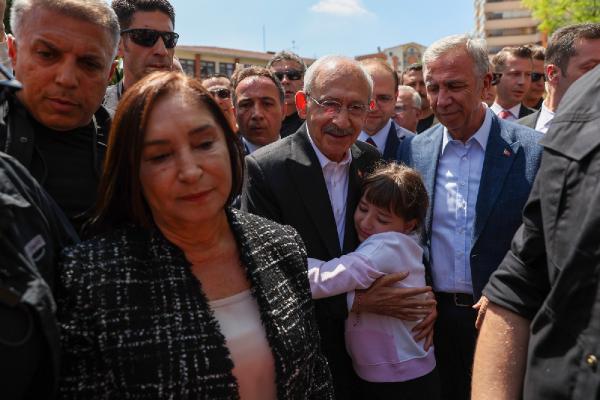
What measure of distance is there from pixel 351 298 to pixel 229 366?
3.79ft

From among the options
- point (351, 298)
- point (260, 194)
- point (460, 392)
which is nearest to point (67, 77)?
point (260, 194)

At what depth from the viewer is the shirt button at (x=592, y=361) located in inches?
45.2

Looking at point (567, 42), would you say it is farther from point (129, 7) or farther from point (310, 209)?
point (129, 7)

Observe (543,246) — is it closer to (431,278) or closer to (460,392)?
(431,278)

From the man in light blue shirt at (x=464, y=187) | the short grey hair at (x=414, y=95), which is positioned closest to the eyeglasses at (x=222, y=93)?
the short grey hair at (x=414, y=95)

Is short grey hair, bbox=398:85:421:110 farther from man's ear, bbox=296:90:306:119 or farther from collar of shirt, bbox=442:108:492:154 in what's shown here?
man's ear, bbox=296:90:306:119

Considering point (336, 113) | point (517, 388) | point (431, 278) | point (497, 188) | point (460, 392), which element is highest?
point (336, 113)

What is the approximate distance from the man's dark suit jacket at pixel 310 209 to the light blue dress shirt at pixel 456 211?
1.98 feet

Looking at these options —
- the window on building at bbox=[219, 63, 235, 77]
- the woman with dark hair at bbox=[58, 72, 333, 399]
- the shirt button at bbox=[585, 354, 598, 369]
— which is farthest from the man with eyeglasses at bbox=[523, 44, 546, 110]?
the window on building at bbox=[219, 63, 235, 77]

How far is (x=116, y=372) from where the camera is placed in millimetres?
1539

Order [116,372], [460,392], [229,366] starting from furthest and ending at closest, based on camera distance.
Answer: [460,392], [229,366], [116,372]

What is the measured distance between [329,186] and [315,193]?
21cm

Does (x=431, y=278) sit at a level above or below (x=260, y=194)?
below

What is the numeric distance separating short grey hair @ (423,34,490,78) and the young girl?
0.92 m
